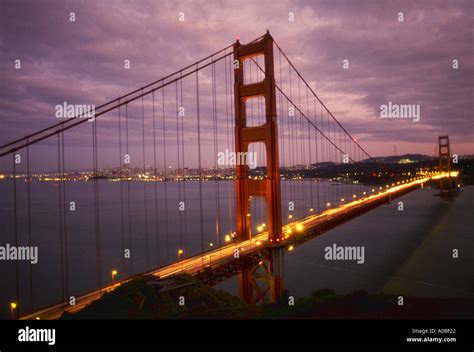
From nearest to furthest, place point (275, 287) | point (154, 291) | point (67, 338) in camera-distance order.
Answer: point (67, 338) < point (154, 291) < point (275, 287)

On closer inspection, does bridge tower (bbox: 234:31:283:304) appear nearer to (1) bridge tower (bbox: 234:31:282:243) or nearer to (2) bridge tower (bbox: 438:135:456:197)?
(1) bridge tower (bbox: 234:31:282:243)

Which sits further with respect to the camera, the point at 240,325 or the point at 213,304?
the point at 213,304

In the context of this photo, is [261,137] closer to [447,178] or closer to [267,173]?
[267,173]

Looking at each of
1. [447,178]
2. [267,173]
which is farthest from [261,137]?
[447,178]

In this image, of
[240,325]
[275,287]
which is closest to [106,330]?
[240,325]

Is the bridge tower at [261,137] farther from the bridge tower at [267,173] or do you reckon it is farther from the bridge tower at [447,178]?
the bridge tower at [447,178]

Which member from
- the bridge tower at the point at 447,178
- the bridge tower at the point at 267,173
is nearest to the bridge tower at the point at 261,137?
the bridge tower at the point at 267,173

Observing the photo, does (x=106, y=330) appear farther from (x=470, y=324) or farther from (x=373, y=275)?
(x=373, y=275)

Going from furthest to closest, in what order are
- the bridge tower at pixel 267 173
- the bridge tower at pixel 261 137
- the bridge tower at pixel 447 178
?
the bridge tower at pixel 447 178 < the bridge tower at pixel 261 137 < the bridge tower at pixel 267 173

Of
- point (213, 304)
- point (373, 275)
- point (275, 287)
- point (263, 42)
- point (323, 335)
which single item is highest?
point (263, 42)
